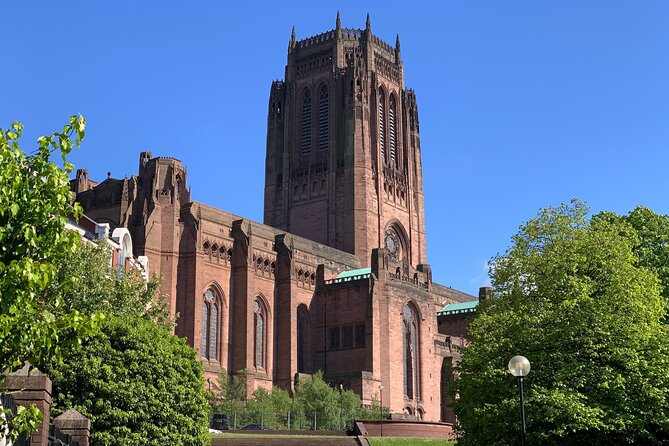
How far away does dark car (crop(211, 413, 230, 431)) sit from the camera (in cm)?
5697

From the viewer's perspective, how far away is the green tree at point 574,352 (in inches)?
1185

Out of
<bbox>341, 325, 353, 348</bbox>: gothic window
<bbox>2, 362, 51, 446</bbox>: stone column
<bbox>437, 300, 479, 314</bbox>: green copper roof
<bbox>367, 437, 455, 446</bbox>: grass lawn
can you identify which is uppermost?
<bbox>437, 300, 479, 314</bbox>: green copper roof

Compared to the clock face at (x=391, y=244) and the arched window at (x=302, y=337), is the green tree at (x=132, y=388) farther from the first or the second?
the clock face at (x=391, y=244)

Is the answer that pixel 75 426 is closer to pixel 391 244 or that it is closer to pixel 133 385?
pixel 133 385

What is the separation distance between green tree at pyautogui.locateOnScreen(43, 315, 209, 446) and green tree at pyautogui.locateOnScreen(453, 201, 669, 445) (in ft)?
33.6

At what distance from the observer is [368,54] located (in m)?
103

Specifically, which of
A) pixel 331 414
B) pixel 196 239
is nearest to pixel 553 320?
pixel 331 414

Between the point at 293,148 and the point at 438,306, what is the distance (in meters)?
24.2

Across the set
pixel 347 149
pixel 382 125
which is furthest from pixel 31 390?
pixel 382 125

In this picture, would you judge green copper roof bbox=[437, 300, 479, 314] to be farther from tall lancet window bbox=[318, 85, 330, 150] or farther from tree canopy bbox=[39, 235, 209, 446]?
tree canopy bbox=[39, 235, 209, 446]

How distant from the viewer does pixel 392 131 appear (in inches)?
4129

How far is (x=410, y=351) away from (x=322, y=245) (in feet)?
43.0

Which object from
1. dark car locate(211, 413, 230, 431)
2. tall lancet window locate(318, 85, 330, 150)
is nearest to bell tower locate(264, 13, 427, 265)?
tall lancet window locate(318, 85, 330, 150)

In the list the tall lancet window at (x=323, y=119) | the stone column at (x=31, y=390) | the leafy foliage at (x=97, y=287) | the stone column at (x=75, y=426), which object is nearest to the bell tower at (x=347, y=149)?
the tall lancet window at (x=323, y=119)
